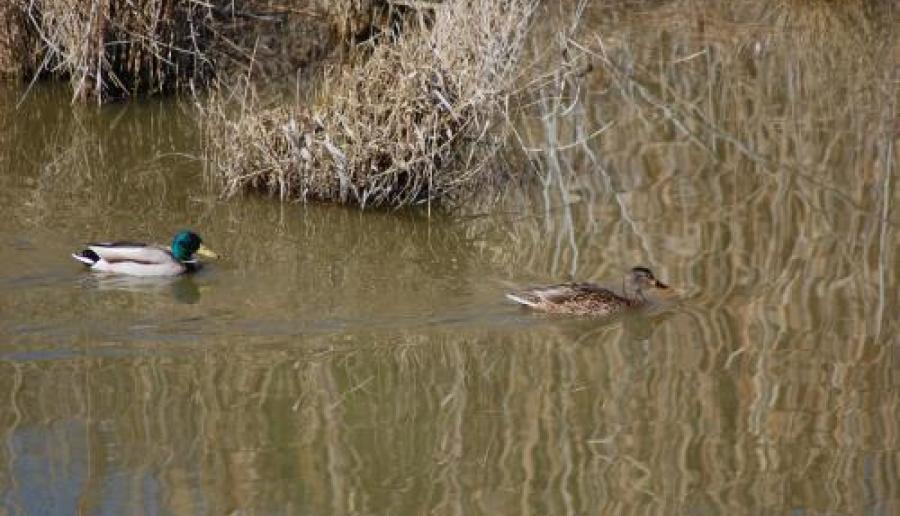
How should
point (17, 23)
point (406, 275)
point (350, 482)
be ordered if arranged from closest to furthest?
point (350, 482), point (406, 275), point (17, 23)

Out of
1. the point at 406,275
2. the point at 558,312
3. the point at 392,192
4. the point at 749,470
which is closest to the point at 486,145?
the point at 392,192

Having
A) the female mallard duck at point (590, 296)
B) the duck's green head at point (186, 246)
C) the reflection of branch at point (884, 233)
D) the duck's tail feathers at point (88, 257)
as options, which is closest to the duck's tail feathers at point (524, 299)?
the female mallard duck at point (590, 296)

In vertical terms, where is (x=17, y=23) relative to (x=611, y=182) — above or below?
above

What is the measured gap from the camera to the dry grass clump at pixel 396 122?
11.0 metres

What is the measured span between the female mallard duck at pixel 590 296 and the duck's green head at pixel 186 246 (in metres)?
1.99

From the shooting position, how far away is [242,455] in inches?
289

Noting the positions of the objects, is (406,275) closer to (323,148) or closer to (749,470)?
(323,148)

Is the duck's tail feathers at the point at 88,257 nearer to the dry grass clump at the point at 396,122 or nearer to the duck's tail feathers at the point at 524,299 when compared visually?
the dry grass clump at the point at 396,122

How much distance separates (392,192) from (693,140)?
2733 mm

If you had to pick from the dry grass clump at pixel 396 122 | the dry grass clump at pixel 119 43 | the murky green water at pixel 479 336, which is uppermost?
the dry grass clump at pixel 119 43

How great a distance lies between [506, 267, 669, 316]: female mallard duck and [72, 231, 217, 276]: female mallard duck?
1992 millimetres

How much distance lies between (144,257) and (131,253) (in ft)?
0.26

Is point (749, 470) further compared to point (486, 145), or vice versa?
point (486, 145)

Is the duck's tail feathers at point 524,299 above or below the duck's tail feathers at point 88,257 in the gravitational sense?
below
